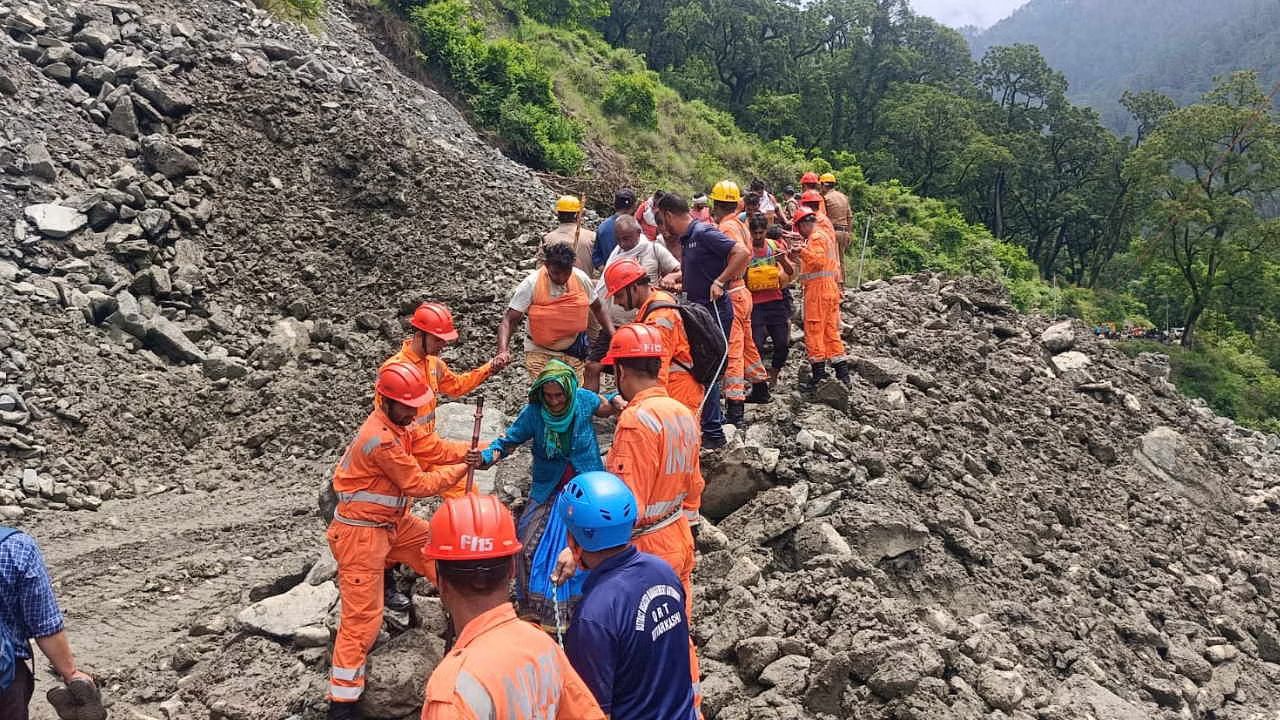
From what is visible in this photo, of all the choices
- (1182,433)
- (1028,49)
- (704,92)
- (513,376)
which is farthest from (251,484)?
(1028,49)

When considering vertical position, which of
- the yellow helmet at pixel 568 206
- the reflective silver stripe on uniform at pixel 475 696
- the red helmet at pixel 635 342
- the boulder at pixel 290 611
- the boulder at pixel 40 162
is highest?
the red helmet at pixel 635 342

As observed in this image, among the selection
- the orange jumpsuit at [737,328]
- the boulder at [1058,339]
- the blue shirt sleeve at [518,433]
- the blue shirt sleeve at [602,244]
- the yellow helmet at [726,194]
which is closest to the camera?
the blue shirt sleeve at [518,433]

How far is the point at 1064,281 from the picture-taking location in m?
39.2

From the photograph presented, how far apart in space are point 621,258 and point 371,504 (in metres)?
2.77

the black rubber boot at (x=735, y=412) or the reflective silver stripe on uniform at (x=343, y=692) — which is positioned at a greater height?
the black rubber boot at (x=735, y=412)

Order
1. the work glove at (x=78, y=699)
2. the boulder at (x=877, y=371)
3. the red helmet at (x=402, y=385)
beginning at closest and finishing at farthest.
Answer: the work glove at (x=78, y=699), the red helmet at (x=402, y=385), the boulder at (x=877, y=371)

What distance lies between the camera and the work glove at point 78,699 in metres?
3.39

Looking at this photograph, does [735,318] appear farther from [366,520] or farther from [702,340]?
[366,520]

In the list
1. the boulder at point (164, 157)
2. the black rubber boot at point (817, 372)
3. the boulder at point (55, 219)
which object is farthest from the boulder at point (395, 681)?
the boulder at point (164, 157)

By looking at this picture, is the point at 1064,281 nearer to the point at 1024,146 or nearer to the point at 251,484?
the point at 1024,146

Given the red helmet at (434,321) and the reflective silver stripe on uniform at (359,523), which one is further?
the red helmet at (434,321)

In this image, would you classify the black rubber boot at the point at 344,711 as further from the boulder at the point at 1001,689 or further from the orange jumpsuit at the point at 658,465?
the boulder at the point at 1001,689

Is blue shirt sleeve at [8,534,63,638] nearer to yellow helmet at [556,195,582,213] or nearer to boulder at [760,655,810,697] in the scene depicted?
boulder at [760,655,810,697]

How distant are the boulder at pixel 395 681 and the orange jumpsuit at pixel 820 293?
14.9 ft
